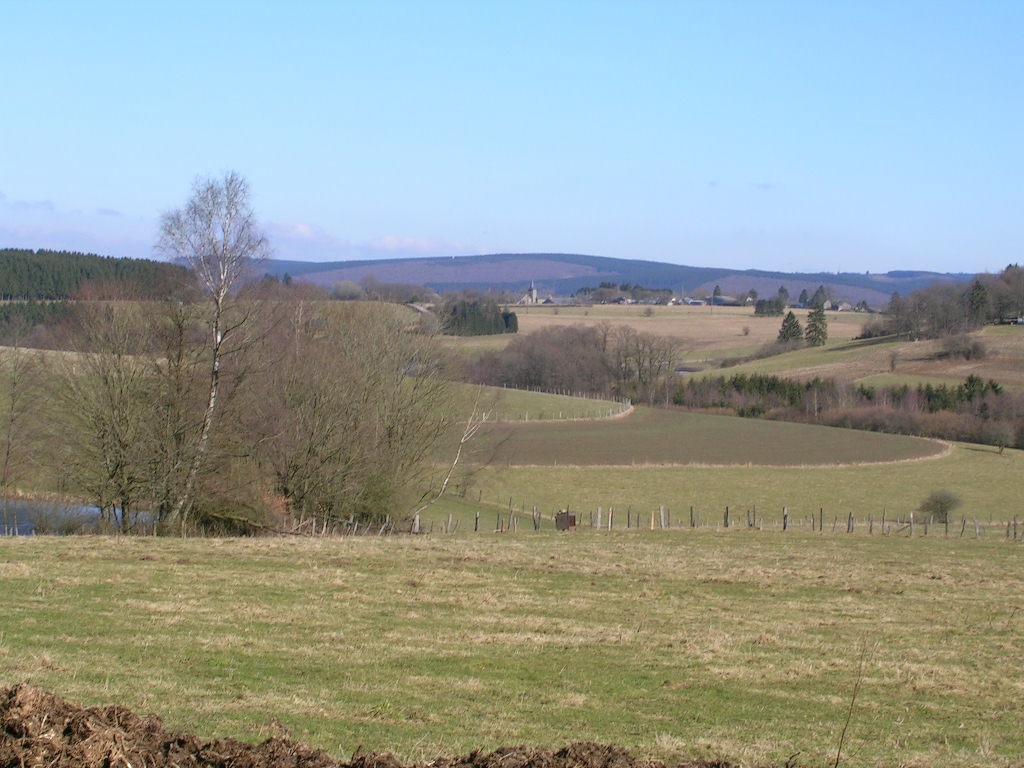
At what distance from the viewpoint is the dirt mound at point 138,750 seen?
5.93 meters

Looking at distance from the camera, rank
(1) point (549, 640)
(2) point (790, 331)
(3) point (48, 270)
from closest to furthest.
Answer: (1) point (549, 640) < (3) point (48, 270) < (2) point (790, 331)

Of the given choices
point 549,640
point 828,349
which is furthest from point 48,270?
point 828,349

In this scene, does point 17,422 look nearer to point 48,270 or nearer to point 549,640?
point 549,640

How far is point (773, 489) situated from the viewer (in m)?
57.7

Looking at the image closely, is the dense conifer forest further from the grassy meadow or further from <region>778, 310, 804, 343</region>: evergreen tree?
<region>778, 310, 804, 343</region>: evergreen tree

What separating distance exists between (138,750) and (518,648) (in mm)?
7523

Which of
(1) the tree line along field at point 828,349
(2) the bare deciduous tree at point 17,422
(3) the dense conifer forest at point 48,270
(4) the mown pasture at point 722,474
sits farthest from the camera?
(1) the tree line along field at point 828,349

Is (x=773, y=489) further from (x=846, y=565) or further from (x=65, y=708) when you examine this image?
(x=65, y=708)

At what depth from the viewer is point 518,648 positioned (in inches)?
521

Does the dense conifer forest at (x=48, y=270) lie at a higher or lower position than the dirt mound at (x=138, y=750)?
higher

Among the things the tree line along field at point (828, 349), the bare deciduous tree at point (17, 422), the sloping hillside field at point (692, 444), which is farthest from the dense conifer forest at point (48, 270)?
the tree line along field at point (828, 349)

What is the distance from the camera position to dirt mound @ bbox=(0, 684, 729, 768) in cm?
593

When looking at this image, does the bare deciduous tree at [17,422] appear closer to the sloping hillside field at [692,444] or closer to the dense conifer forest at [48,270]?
the dense conifer forest at [48,270]

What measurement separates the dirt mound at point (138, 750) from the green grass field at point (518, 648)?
117cm
